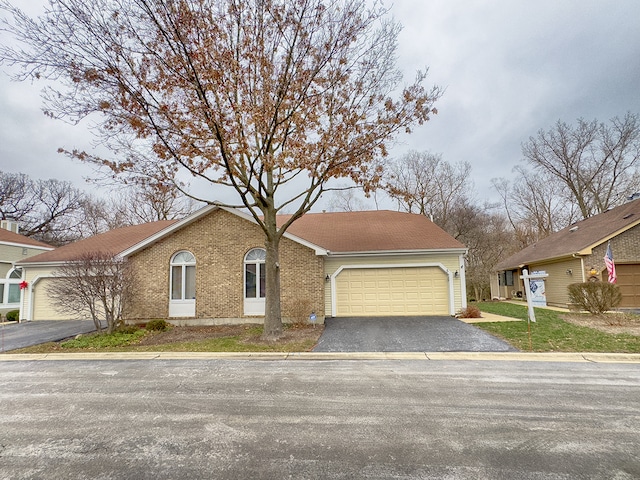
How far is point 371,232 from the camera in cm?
1606

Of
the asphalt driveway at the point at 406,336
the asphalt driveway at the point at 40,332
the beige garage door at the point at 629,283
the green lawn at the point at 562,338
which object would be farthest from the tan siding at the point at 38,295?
the beige garage door at the point at 629,283

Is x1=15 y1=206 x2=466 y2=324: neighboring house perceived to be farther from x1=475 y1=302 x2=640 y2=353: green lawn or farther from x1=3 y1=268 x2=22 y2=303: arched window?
x1=3 y1=268 x2=22 y2=303: arched window

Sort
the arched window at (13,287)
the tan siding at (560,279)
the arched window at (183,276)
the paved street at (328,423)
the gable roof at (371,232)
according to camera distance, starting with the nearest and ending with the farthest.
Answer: the paved street at (328,423) < the arched window at (183,276) < the gable roof at (371,232) < the tan siding at (560,279) < the arched window at (13,287)

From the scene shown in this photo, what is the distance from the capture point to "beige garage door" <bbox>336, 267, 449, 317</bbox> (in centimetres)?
1362

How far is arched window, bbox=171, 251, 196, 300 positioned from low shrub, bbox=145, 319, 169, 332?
50.6 inches

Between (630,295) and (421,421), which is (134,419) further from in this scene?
(630,295)

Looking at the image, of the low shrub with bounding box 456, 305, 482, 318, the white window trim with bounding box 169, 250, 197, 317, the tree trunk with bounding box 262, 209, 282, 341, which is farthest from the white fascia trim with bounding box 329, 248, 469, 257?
the white window trim with bounding box 169, 250, 197, 317

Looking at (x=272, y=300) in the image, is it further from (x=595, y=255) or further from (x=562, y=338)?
(x=595, y=255)

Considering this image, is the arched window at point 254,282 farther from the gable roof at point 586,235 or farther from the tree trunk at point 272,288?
the gable roof at point 586,235

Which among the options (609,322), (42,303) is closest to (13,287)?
(42,303)

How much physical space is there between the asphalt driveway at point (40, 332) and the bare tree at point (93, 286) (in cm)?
123

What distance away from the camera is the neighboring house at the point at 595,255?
15.7 metres

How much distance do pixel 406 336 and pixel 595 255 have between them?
12.3 meters

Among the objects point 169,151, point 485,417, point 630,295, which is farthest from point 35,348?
point 630,295
